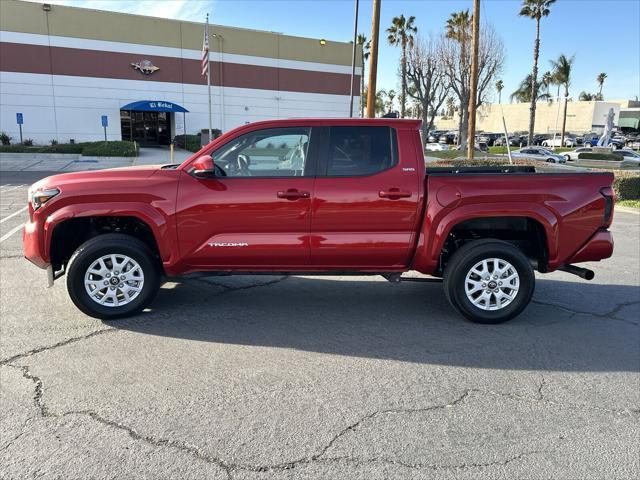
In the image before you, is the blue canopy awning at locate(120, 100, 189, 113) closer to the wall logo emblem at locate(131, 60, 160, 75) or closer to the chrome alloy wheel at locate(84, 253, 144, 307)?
the wall logo emblem at locate(131, 60, 160, 75)

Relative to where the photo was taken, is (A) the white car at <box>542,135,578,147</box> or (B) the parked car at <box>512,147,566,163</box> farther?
(A) the white car at <box>542,135,578,147</box>

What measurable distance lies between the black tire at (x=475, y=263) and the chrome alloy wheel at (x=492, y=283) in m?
0.03

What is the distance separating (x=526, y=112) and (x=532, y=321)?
94465 mm

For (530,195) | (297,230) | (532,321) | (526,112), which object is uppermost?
(526,112)

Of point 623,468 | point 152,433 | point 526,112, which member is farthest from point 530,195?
point 526,112

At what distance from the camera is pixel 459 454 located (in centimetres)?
283

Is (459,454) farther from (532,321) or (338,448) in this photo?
(532,321)

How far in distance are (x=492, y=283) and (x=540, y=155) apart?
35002 millimetres

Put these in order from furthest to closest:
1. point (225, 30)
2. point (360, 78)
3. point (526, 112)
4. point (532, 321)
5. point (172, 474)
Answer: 1. point (526, 112)
2. point (360, 78)
3. point (225, 30)
4. point (532, 321)
5. point (172, 474)

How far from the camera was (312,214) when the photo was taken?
4.67 metres

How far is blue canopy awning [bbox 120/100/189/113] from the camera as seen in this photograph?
117ft

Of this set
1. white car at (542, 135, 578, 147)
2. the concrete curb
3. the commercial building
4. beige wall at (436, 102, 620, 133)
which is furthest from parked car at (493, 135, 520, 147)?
the concrete curb

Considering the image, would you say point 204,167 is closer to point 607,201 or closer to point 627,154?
point 607,201

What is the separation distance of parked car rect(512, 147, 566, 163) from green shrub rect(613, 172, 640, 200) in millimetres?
21464
